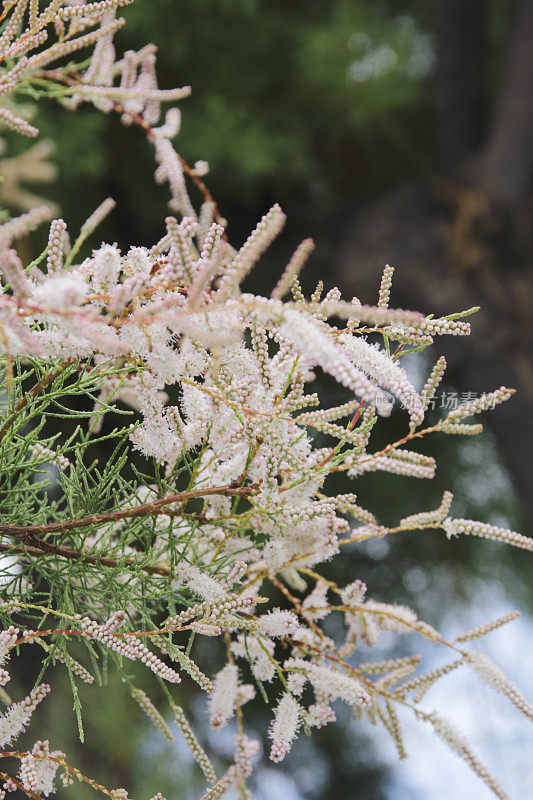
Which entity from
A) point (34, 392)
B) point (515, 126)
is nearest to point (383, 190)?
point (515, 126)

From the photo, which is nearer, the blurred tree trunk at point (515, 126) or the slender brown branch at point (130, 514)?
the slender brown branch at point (130, 514)

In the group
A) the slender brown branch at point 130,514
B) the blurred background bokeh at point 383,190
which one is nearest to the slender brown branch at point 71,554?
the slender brown branch at point 130,514

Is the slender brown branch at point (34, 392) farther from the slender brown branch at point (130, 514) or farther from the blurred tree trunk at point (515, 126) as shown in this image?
the blurred tree trunk at point (515, 126)

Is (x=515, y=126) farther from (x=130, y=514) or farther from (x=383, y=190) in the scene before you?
(x=130, y=514)

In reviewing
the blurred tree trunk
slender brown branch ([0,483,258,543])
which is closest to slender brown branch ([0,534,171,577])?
slender brown branch ([0,483,258,543])

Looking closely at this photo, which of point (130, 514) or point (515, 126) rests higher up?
point (515, 126)

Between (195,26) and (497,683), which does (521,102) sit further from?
(497,683)
